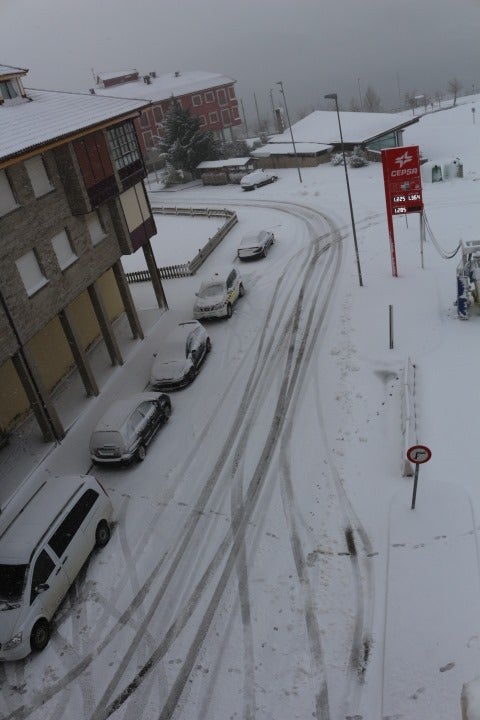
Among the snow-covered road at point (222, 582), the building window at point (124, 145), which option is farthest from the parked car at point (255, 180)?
the snow-covered road at point (222, 582)

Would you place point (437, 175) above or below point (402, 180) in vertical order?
below

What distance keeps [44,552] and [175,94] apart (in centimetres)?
7800

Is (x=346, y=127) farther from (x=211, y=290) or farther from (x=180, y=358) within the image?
(x=180, y=358)

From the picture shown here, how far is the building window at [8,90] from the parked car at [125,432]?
12.4 metres

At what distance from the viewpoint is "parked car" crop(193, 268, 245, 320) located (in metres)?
24.9

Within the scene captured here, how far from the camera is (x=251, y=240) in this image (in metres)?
32.6

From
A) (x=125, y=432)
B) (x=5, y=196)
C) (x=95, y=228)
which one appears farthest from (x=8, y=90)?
(x=125, y=432)

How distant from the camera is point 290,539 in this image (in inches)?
504

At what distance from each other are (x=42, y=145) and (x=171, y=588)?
13.5 meters

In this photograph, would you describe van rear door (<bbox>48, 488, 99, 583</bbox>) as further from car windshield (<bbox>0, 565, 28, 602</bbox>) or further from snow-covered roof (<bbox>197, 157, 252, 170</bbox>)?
snow-covered roof (<bbox>197, 157, 252, 170</bbox>)

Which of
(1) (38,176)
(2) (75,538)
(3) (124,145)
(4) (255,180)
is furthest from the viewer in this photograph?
(4) (255,180)

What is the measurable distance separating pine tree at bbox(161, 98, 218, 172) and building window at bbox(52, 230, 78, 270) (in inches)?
1701

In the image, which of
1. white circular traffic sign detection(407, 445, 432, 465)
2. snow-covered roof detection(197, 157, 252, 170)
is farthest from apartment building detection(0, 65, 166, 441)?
snow-covered roof detection(197, 157, 252, 170)

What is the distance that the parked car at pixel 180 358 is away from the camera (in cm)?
1992
